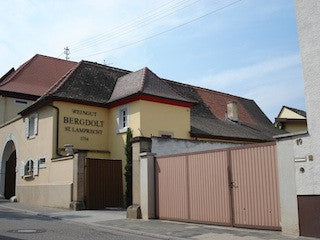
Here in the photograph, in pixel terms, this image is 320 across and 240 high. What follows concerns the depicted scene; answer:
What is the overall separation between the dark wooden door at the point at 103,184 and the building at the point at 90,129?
5 cm

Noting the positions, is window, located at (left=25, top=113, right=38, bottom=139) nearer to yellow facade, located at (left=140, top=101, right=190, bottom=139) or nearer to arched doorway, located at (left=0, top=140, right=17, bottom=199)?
arched doorway, located at (left=0, top=140, right=17, bottom=199)

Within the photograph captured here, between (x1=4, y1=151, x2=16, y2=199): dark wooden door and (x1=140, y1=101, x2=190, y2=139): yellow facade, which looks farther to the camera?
(x1=4, y1=151, x2=16, y2=199): dark wooden door

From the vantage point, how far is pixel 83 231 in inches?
466

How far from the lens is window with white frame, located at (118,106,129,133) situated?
2322 cm

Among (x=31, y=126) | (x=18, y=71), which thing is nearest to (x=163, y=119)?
(x=31, y=126)

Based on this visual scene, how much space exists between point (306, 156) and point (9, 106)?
27.5 metres

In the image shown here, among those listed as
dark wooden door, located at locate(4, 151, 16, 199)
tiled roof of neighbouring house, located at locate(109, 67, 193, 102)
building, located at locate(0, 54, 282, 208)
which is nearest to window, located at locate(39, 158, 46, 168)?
building, located at locate(0, 54, 282, 208)

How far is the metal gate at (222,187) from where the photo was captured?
425 inches

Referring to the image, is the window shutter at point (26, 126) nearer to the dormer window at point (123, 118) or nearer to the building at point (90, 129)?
the building at point (90, 129)

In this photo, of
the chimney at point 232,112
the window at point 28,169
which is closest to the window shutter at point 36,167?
the window at point 28,169

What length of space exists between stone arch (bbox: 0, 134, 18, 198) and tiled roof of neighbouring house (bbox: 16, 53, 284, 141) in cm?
640

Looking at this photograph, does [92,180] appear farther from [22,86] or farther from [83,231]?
[22,86]

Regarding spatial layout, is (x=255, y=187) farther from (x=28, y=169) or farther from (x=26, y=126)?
(x=26, y=126)

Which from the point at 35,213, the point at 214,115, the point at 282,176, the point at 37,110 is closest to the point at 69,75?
the point at 37,110
